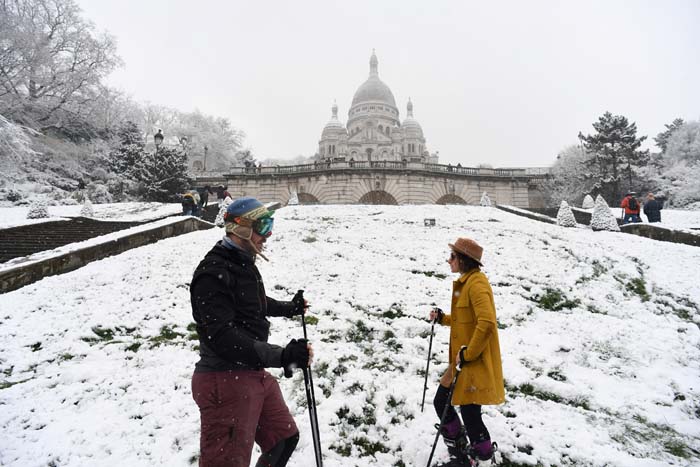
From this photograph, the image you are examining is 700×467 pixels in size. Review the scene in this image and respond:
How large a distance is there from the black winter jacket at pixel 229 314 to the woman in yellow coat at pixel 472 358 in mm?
1812

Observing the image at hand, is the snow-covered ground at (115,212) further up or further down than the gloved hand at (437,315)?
further up

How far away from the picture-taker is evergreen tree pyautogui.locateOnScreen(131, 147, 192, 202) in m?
30.4

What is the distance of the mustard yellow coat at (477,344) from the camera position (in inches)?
121

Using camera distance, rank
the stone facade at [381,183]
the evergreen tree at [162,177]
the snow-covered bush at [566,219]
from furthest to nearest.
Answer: the evergreen tree at [162,177]
the stone facade at [381,183]
the snow-covered bush at [566,219]

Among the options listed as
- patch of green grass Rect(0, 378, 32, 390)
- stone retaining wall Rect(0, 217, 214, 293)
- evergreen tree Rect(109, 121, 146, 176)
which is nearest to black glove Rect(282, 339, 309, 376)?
patch of green grass Rect(0, 378, 32, 390)

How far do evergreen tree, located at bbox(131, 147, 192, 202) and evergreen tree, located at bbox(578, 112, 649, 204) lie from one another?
39245 millimetres

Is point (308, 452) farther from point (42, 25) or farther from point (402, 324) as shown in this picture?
point (42, 25)

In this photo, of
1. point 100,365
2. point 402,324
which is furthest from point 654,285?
point 100,365

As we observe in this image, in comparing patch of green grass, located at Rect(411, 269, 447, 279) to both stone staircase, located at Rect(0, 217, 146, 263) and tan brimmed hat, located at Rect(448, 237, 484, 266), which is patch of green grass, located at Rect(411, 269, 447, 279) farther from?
stone staircase, located at Rect(0, 217, 146, 263)

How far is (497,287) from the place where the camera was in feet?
27.0

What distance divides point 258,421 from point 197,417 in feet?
6.31

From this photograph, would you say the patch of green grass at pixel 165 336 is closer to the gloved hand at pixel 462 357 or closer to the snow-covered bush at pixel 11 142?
the gloved hand at pixel 462 357

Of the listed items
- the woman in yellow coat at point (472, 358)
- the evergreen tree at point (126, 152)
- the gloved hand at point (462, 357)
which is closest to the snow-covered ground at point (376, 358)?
the woman in yellow coat at point (472, 358)

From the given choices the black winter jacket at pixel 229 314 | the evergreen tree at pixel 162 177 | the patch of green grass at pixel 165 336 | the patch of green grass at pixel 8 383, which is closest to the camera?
the black winter jacket at pixel 229 314
